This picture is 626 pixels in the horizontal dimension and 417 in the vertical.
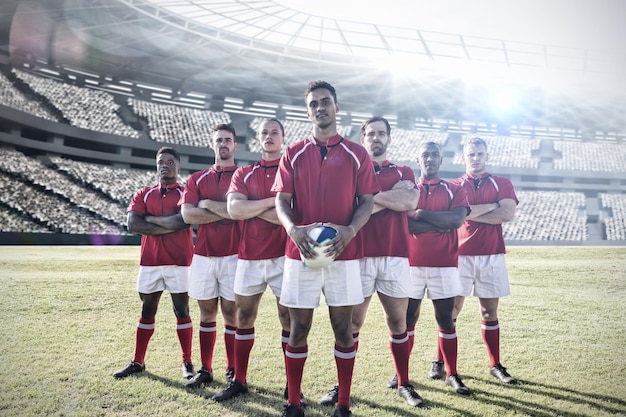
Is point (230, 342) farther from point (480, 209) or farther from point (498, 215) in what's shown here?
point (498, 215)

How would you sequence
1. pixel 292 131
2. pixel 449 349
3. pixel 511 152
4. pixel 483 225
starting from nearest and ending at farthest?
pixel 449 349
pixel 483 225
pixel 511 152
pixel 292 131

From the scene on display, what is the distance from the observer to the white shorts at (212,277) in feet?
12.4

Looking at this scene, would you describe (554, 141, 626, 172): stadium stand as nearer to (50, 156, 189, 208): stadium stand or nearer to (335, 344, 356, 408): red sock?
(50, 156, 189, 208): stadium stand

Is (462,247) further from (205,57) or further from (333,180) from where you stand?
Result: (205,57)

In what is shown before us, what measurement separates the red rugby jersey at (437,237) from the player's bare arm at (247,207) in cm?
152

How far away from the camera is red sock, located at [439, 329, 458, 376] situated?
12.1 ft

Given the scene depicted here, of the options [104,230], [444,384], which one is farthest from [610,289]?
[104,230]

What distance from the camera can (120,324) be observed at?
5902 millimetres

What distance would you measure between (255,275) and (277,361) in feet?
4.60

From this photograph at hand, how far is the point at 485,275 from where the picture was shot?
411 centimetres

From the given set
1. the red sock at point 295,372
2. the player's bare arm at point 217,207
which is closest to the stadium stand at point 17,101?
the player's bare arm at point 217,207

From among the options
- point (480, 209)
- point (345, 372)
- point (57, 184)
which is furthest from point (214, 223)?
point (57, 184)

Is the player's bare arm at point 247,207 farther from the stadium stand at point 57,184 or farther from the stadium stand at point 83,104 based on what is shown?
the stadium stand at point 83,104

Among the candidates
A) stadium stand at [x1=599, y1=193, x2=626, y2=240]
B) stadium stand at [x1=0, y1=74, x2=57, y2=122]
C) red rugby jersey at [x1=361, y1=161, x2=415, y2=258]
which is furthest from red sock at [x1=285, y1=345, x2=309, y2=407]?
stadium stand at [x1=599, y1=193, x2=626, y2=240]
